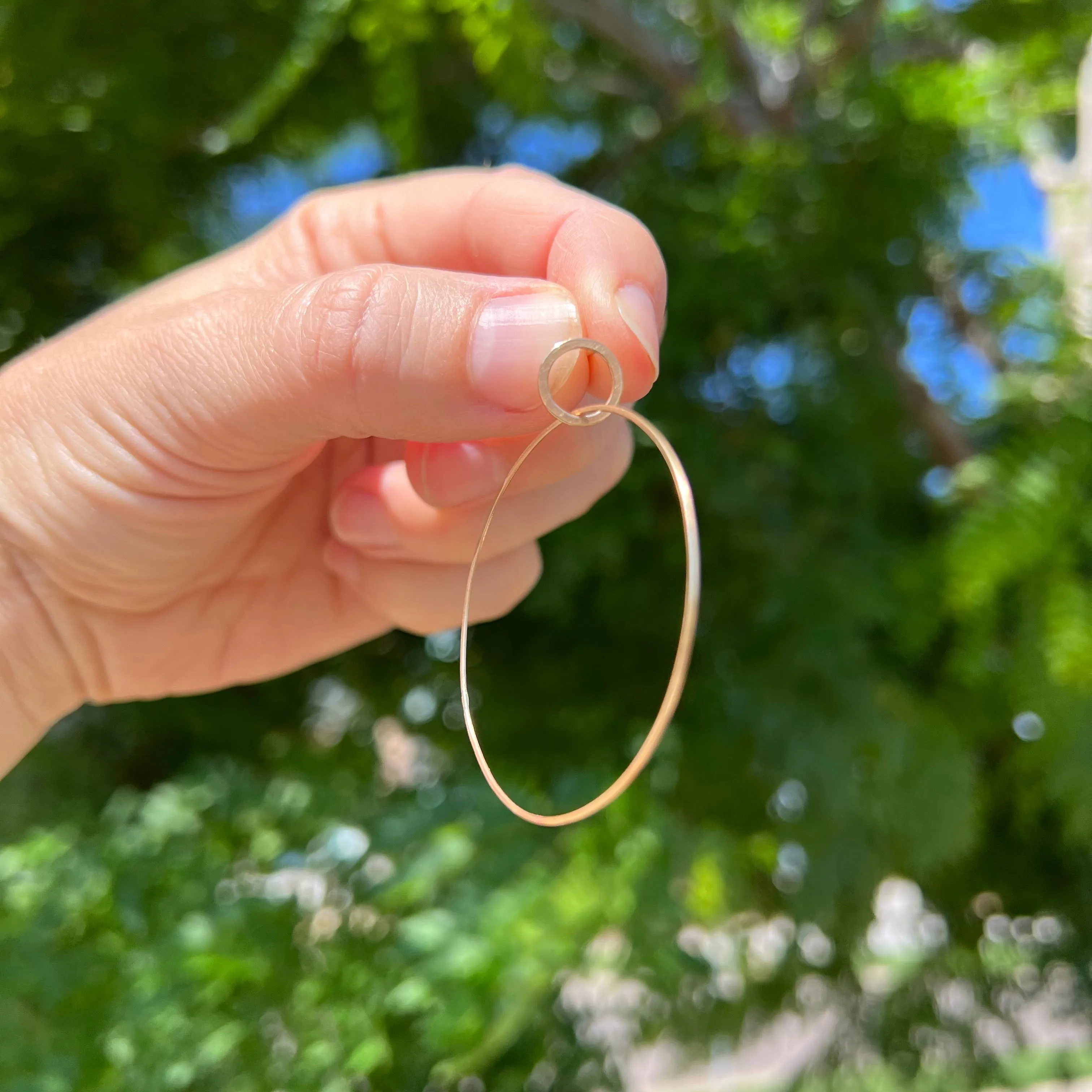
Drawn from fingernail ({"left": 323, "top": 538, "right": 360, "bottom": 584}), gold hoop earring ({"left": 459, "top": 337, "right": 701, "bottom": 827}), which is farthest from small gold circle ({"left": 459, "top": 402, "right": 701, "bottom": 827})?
fingernail ({"left": 323, "top": 538, "right": 360, "bottom": 584})

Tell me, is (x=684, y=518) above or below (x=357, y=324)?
below

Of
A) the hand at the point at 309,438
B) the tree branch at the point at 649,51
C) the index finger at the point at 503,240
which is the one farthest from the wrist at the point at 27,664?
the tree branch at the point at 649,51

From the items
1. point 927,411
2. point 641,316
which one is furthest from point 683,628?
point 927,411

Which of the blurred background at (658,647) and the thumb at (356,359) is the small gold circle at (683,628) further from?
the blurred background at (658,647)

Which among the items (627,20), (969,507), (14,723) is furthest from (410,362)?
(969,507)

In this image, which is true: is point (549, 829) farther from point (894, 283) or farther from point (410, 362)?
point (894, 283)

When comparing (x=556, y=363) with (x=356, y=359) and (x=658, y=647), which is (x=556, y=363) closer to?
(x=356, y=359)
